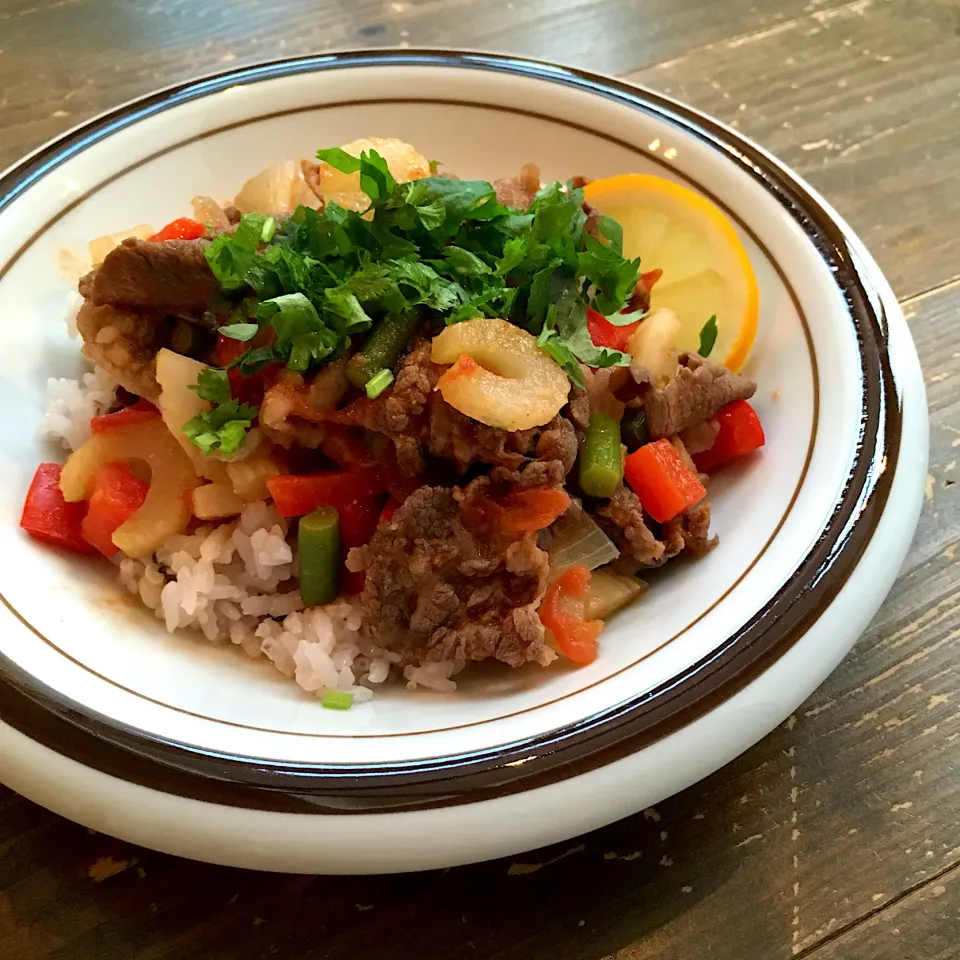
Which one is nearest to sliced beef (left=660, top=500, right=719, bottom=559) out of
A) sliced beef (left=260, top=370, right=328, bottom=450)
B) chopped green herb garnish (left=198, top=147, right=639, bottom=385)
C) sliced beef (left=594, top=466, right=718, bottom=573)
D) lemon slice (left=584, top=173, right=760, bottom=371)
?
sliced beef (left=594, top=466, right=718, bottom=573)

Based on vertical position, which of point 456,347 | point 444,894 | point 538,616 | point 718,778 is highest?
point 456,347

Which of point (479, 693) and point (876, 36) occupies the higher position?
point (876, 36)

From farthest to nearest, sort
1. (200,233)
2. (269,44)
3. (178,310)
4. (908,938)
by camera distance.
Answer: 1. (269,44)
2. (200,233)
3. (178,310)
4. (908,938)

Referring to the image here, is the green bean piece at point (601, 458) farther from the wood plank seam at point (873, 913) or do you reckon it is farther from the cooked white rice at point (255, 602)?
the wood plank seam at point (873, 913)

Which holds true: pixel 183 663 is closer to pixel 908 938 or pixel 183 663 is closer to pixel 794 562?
pixel 794 562

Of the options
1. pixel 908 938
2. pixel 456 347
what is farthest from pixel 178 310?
pixel 908 938

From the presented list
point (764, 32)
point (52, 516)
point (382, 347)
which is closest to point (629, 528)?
point (382, 347)

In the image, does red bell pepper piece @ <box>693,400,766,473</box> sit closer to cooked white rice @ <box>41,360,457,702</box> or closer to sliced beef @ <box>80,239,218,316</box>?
cooked white rice @ <box>41,360,457,702</box>

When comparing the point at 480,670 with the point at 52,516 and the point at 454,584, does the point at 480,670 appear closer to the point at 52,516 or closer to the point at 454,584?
the point at 454,584
